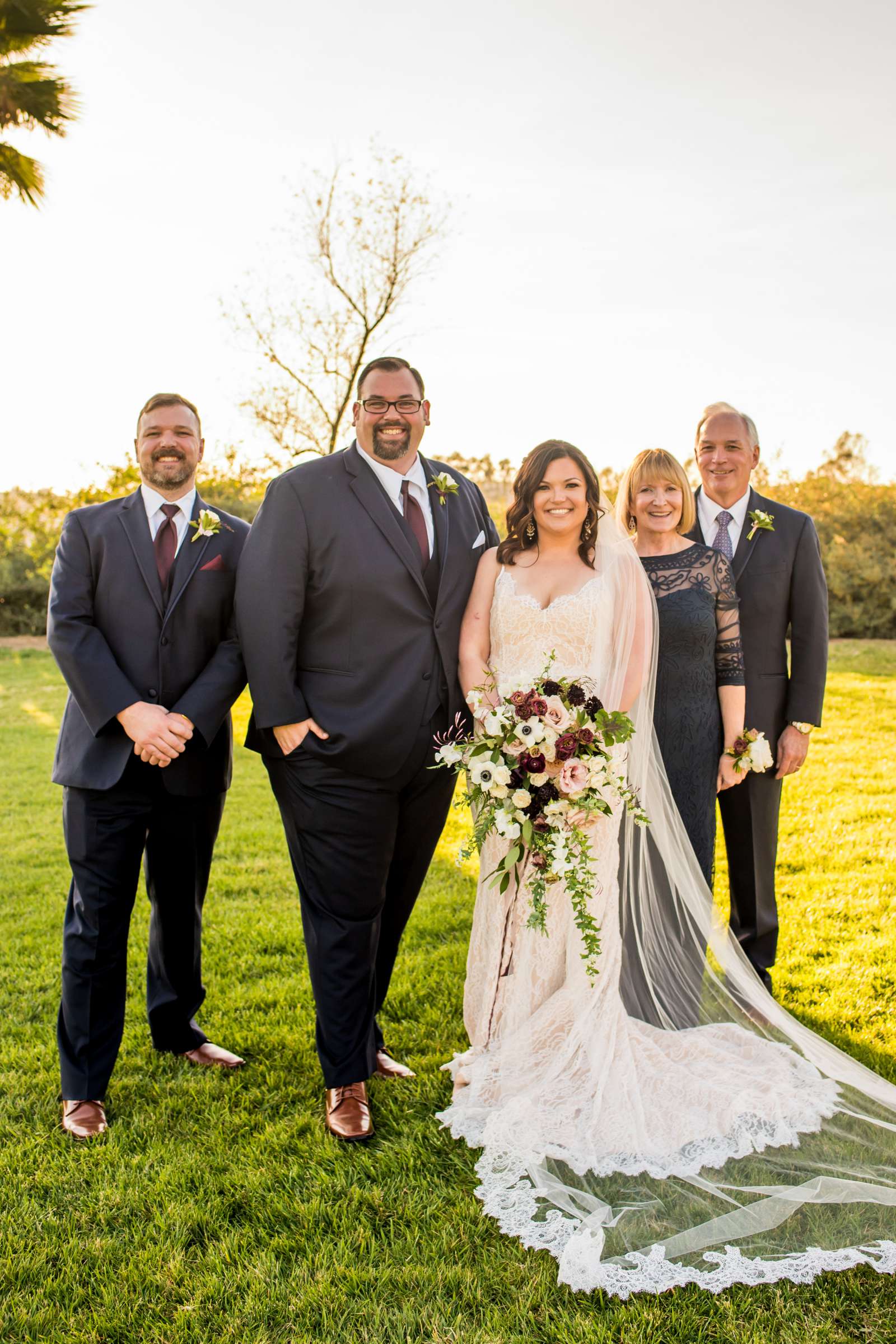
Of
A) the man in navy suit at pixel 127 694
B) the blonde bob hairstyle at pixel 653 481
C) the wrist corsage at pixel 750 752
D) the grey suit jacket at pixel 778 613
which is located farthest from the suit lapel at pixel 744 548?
the man in navy suit at pixel 127 694

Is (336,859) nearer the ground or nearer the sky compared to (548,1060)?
nearer the sky

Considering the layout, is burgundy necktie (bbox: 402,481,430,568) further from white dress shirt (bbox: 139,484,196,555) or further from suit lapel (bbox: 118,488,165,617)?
suit lapel (bbox: 118,488,165,617)

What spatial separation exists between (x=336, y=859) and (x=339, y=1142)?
0.99 m

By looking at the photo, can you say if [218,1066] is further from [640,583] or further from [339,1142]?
[640,583]

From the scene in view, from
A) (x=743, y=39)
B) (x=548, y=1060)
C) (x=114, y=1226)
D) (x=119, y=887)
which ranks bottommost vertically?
(x=114, y=1226)

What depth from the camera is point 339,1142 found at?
3.44m

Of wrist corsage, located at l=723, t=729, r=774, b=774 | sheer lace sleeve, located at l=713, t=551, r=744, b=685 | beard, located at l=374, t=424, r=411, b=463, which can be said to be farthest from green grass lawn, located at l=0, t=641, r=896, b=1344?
beard, located at l=374, t=424, r=411, b=463

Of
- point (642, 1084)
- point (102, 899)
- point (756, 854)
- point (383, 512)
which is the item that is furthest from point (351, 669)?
point (756, 854)

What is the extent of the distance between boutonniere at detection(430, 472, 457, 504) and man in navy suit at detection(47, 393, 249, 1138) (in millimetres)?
863

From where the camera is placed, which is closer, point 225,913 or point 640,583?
point 640,583

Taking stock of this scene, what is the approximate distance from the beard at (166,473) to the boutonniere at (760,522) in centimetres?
251

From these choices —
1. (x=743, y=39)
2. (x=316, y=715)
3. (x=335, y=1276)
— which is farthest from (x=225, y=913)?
(x=743, y=39)

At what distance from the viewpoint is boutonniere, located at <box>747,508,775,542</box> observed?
173 inches

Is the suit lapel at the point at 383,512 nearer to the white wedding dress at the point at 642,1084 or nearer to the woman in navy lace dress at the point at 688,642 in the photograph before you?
the white wedding dress at the point at 642,1084
